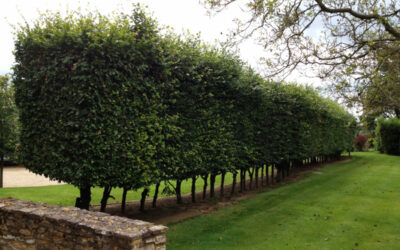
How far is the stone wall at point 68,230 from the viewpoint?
451 cm

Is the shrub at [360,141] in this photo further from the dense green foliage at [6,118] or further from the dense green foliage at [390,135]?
the dense green foliage at [6,118]

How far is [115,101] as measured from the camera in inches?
317

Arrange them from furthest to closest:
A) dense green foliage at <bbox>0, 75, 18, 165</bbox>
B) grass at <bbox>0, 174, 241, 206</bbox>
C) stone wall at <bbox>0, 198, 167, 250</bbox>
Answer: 1. dense green foliage at <bbox>0, 75, 18, 165</bbox>
2. grass at <bbox>0, 174, 241, 206</bbox>
3. stone wall at <bbox>0, 198, 167, 250</bbox>

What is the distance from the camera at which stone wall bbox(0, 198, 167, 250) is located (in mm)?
4511

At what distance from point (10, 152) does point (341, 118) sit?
2599cm

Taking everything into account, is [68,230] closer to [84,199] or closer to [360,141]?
[84,199]

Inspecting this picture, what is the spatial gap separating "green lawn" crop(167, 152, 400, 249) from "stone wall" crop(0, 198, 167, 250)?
9.88 ft

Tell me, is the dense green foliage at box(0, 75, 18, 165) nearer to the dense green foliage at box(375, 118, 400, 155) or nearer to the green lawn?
the green lawn

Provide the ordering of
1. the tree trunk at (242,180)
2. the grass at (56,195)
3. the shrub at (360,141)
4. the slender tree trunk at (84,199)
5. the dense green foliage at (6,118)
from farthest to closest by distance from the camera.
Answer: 1. the shrub at (360,141)
2. the dense green foliage at (6,118)
3. the tree trunk at (242,180)
4. the grass at (56,195)
5. the slender tree trunk at (84,199)

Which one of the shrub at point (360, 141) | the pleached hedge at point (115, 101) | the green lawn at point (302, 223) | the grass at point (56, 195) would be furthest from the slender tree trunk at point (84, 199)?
the shrub at point (360, 141)

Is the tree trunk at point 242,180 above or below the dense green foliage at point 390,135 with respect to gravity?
below

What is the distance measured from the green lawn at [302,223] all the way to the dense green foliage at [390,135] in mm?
22498

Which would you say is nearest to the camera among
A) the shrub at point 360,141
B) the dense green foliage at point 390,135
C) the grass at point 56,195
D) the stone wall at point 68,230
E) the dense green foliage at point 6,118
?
the stone wall at point 68,230

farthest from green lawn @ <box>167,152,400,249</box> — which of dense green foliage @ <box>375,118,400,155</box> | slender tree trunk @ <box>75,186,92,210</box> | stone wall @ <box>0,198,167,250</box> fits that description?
dense green foliage @ <box>375,118,400,155</box>
